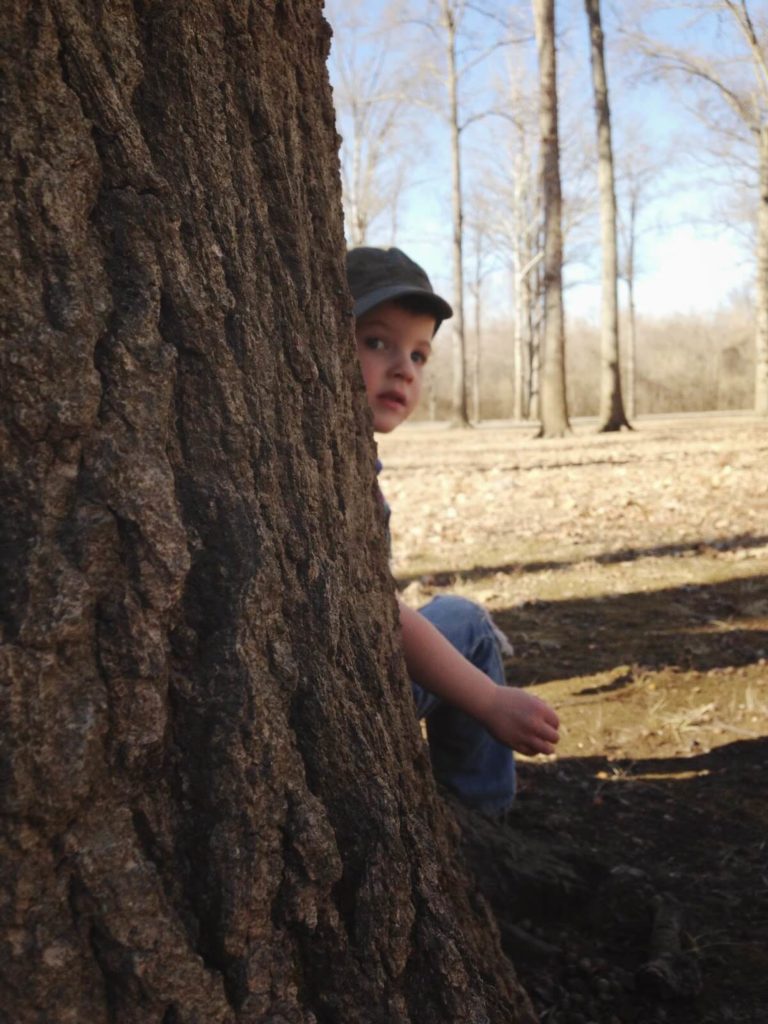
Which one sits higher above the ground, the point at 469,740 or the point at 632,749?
the point at 469,740

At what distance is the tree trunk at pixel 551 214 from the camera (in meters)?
13.8

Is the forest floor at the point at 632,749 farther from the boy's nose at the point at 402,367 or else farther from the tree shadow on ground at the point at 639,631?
the boy's nose at the point at 402,367

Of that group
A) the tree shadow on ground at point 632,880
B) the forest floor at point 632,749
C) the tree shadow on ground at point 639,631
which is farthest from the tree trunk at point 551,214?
the tree shadow on ground at point 632,880

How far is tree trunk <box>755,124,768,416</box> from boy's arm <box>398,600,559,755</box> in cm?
1752

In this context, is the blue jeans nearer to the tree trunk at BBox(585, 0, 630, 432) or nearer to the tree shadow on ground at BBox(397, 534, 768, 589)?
the tree shadow on ground at BBox(397, 534, 768, 589)

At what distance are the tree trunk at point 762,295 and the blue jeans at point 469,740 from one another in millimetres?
17073

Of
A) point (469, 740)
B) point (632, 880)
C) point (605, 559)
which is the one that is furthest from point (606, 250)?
point (632, 880)

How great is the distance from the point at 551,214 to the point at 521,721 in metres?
13.4

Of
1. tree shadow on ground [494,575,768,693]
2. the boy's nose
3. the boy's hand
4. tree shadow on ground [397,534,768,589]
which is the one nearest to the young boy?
the boy's nose

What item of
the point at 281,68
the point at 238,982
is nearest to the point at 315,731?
the point at 238,982

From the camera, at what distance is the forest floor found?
5.26 feet

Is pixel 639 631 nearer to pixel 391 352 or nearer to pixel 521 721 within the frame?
pixel 391 352

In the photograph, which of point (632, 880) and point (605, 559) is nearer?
point (632, 880)

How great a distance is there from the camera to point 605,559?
210 inches
